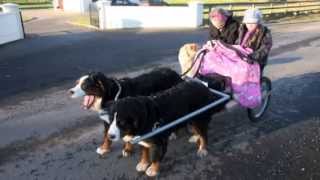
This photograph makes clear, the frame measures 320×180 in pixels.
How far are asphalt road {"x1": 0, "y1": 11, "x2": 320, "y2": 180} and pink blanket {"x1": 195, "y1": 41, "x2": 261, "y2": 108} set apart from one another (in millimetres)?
595

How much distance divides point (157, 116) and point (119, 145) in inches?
56.7

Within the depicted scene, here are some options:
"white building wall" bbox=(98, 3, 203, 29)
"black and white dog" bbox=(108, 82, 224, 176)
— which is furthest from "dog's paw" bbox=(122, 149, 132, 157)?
"white building wall" bbox=(98, 3, 203, 29)

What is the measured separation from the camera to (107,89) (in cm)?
597

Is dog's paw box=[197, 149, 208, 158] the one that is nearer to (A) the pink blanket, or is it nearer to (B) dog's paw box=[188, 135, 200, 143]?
(B) dog's paw box=[188, 135, 200, 143]

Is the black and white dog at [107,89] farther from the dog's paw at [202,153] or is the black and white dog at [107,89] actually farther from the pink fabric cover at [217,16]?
the pink fabric cover at [217,16]

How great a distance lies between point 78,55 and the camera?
14430 millimetres

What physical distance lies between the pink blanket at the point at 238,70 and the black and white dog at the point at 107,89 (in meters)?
1.04

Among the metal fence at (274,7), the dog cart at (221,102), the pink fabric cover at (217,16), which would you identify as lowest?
the metal fence at (274,7)

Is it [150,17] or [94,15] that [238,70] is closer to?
[150,17]

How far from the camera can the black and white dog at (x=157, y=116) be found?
4.87 metres

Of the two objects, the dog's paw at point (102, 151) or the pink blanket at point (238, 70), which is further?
the pink blanket at point (238, 70)

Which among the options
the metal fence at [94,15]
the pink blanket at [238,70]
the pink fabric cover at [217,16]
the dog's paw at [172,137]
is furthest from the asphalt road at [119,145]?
the metal fence at [94,15]

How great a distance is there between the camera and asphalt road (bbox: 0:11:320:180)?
5797 mm

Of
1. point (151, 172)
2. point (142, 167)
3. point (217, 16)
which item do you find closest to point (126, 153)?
point (142, 167)
